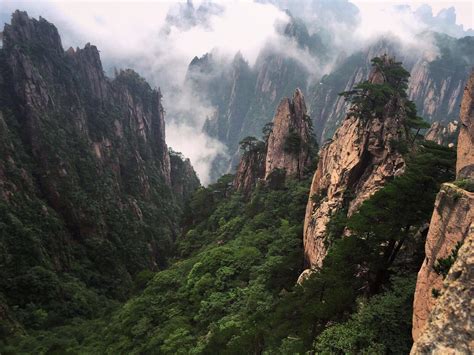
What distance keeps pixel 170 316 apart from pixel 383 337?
1927cm

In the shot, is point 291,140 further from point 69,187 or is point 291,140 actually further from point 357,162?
point 69,187

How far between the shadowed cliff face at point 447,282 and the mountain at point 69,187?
46079 mm

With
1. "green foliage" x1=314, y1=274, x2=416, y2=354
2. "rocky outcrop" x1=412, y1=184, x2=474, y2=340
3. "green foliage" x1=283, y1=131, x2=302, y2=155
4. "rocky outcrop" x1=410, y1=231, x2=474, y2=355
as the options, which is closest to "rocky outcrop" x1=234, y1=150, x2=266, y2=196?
Answer: "green foliage" x1=283, y1=131, x2=302, y2=155

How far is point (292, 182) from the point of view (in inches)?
1927

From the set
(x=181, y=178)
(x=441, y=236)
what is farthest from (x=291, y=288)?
(x=181, y=178)

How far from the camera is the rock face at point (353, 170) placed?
2592cm

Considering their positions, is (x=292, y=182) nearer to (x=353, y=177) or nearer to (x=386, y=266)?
(x=353, y=177)

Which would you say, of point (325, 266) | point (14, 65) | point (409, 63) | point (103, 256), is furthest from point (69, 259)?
point (409, 63)

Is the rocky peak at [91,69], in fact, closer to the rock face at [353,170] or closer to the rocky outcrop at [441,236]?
the rock face at [353,170]

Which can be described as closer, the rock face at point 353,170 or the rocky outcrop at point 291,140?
the rock face at point 353,170

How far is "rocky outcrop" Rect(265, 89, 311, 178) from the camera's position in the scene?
52.8 m

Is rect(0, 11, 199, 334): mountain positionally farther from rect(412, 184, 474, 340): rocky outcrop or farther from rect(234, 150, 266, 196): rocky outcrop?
rect(412, 184, 474, 340): rocky outcrop

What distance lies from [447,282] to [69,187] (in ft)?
244

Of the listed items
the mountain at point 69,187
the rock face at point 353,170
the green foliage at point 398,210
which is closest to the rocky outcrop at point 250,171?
the mountain at point 69,187
